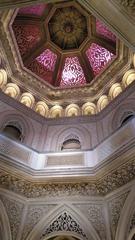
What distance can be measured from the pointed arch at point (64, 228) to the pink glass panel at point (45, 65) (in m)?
6.26

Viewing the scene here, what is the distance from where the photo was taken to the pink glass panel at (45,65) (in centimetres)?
1051

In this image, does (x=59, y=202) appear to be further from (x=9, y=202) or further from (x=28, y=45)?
(x=28, y=45)

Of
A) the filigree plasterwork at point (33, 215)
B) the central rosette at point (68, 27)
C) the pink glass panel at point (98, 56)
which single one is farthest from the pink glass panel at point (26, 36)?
the filigree plasterwork at point (33, 215)

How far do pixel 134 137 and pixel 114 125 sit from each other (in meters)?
2.48

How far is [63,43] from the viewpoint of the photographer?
11055 mm

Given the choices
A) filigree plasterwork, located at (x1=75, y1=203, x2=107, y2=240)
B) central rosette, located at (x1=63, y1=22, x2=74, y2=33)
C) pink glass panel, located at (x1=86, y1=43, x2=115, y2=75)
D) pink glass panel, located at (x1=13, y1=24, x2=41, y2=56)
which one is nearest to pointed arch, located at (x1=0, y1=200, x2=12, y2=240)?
filigree plasterwork, located at (x1=75, y1=203, x2=107, y2=240)

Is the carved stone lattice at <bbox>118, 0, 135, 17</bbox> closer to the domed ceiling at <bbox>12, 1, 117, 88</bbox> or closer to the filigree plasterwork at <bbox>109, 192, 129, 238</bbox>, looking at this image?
the filigree plasterwork at <bbox>109, 192, 129, 238</bbox>

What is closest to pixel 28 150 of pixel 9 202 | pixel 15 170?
pixel 15 170

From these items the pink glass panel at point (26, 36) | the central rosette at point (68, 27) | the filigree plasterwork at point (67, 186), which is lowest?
the filigree plasterwork at point (67, 186)

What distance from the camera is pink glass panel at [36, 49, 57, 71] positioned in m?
10.8

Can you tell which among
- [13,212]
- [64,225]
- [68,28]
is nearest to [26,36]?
[68,28]

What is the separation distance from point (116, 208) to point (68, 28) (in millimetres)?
8469

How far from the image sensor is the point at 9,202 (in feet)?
20.2

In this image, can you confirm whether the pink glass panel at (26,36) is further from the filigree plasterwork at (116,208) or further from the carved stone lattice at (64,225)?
A: the filigree plasterwork at (116,208)
